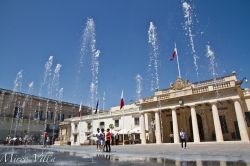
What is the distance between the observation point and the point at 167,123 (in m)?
35.0

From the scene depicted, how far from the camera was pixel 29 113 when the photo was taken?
5838 cm

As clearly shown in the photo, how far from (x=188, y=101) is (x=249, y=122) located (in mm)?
7824

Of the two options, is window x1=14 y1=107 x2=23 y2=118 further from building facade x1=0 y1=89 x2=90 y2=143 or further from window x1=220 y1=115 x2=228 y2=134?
window x1=220 y1=115 x2=228 y2=134

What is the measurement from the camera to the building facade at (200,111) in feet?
81.2

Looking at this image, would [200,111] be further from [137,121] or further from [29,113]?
[29,113]

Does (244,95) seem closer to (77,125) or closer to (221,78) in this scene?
(221,78)

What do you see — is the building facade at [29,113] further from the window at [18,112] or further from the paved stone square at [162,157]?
the paved stone square at [162,157]

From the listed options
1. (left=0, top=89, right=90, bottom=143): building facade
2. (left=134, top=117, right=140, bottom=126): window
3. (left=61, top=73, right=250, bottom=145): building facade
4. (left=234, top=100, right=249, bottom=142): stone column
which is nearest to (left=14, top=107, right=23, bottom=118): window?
(left=0, top=89, right=90, bottom=143): building facade

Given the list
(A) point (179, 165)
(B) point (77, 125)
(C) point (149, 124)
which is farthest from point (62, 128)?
(A) point (179, 165)

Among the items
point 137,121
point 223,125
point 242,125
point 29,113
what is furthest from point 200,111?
point 29,113

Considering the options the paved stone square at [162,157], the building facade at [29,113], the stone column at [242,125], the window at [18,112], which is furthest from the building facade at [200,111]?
the window at [18,112]

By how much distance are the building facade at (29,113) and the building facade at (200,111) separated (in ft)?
108

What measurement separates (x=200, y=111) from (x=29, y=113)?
4897 centimetres

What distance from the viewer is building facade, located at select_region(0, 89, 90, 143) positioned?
5162cm
